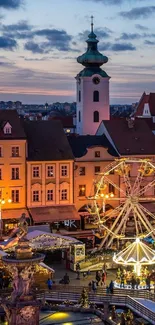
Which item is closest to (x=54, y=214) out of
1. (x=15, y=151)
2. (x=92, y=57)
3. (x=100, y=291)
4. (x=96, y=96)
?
(x=15, y=151)

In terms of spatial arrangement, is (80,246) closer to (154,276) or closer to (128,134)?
(154,276)

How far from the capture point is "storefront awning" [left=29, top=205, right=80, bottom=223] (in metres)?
63.8

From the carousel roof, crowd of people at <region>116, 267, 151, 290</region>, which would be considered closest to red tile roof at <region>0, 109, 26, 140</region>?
the carousel roof

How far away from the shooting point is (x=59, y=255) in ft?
186

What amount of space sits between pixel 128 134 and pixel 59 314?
3426 centimetres

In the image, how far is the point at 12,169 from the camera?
65000mm

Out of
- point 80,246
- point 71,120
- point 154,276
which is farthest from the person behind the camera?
point 71,120

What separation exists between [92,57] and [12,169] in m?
31.0

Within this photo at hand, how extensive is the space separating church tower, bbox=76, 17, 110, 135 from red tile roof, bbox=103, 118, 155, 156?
17357mm

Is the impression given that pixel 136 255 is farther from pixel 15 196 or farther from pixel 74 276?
pixel 15 196

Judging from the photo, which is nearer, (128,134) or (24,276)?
(24,276)

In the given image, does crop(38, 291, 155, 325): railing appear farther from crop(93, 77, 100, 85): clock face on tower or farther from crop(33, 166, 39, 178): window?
crop(93, 77, 100, 85): clock face on tower

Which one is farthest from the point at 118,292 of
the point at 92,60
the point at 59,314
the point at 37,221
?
the point at 92,60

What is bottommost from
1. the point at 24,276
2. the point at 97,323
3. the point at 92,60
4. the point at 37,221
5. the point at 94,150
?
the point at 97,323
